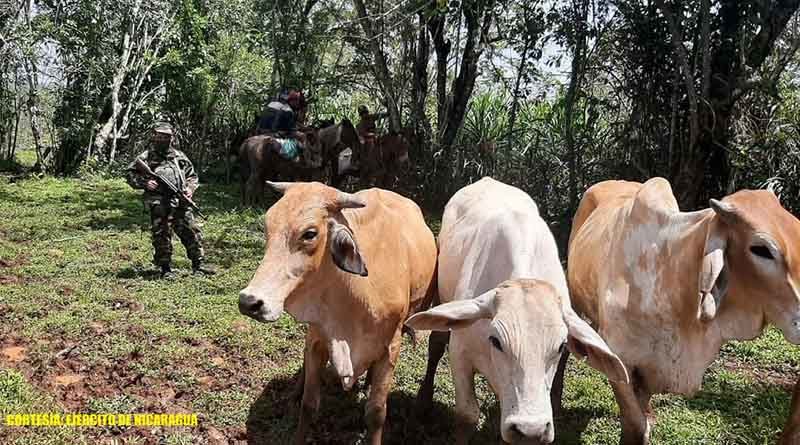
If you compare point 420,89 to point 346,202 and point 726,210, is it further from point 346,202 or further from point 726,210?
point 726,210

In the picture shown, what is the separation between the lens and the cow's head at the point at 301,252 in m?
2.92

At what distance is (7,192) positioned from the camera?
11.5 meters

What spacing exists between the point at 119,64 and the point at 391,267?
1402 centimetres

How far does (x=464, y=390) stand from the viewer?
10.6 ft

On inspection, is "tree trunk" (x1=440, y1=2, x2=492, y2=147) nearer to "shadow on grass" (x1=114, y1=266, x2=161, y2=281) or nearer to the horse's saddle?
the horse's saddle

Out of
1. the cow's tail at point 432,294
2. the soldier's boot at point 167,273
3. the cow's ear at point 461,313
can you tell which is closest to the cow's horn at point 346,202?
the cow's ear at point 461,313

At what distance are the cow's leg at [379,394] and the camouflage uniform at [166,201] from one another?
3774 mm

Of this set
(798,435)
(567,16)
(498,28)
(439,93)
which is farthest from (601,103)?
(798,435)

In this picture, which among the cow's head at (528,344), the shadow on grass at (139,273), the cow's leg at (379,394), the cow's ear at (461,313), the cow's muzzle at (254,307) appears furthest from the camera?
the shadow on grass at (139,273)

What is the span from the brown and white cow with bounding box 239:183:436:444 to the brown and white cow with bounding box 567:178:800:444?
121 cm

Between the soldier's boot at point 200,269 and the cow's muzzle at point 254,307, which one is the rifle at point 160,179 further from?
the cow's muzzle at point 254,307

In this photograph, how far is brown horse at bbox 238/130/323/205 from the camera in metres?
11.6

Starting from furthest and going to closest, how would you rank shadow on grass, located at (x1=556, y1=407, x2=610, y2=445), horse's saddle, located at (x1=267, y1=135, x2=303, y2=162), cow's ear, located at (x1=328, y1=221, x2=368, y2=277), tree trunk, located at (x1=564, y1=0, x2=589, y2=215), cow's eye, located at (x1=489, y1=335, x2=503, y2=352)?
horse's saddle, located at (x1=267, y1=135, x2=303, y2=162), tree trunk, located at (x1=564, y1=0, x2=589, y2=215), shadow on grass, located at (x1=556, y1=407, x2=610, y2=445), cow's ear, located at (x1=328, y1=221, x2=368, y2=277), cow's eye, located at (x1=489, y1=335, x2=503, y2=352)

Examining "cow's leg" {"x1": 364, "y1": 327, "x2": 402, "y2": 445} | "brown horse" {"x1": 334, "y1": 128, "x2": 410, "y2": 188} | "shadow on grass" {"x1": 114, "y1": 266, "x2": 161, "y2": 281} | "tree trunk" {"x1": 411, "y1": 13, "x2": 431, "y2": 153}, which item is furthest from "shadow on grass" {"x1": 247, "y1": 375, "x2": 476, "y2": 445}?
"tree trunk" {"x1": 411, "y1": 13, "x2": 431, "y2": 153}
